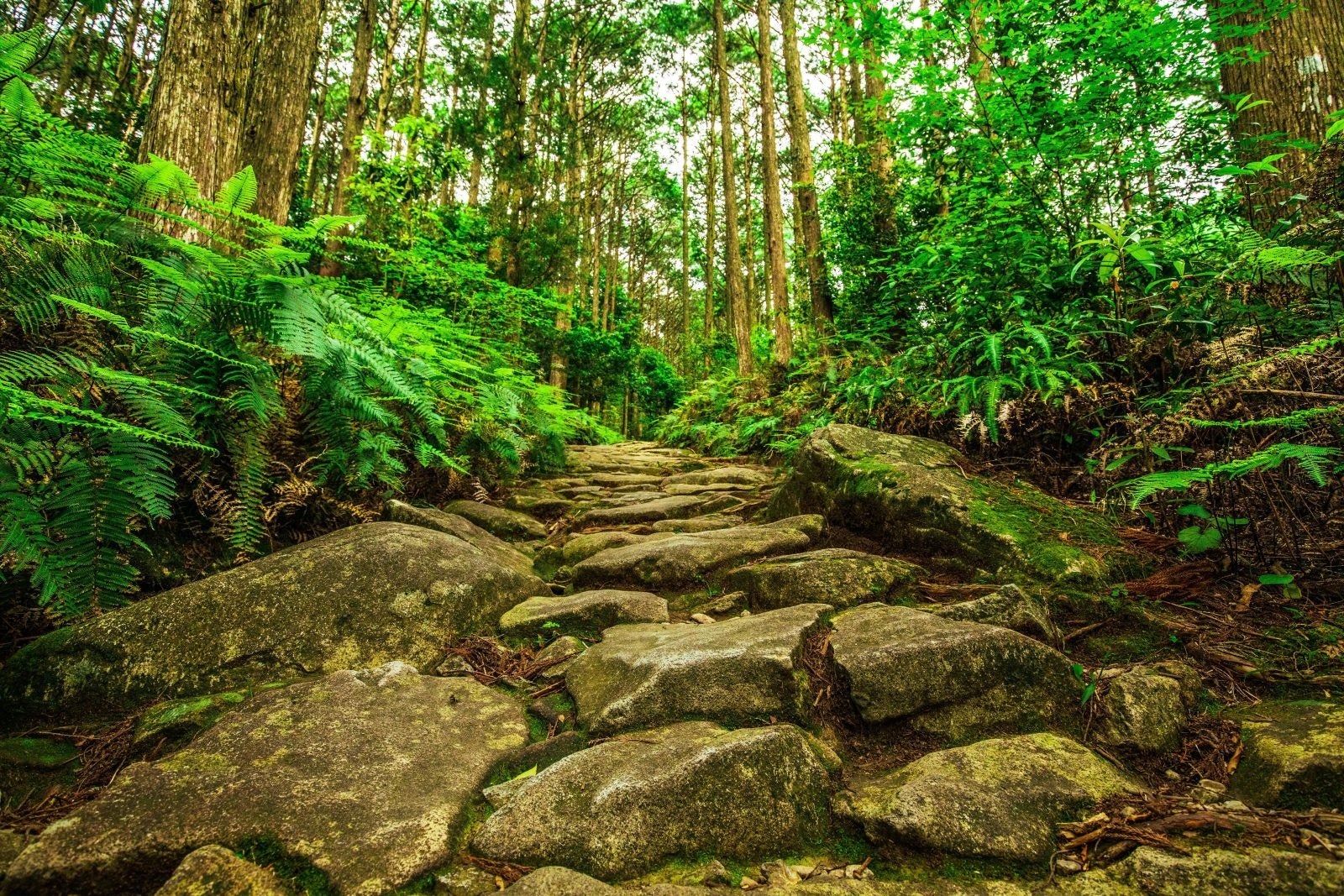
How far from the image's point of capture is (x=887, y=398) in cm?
442

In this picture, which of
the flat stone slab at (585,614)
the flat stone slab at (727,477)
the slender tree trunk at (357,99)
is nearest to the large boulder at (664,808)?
the flat stone slab at (585,614)

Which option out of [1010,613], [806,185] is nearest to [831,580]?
[1010,613]

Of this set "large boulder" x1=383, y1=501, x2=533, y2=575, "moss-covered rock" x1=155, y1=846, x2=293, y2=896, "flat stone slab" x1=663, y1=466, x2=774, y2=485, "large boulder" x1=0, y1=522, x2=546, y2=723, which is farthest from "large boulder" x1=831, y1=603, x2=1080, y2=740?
"flat stone slab" x1=663, y1=466, x2=774, y2=485

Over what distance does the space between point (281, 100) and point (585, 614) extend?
22.6ft

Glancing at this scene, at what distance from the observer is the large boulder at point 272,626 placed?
1855 millimetres

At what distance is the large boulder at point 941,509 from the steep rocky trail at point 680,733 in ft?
0.07

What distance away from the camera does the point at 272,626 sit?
6.98ft

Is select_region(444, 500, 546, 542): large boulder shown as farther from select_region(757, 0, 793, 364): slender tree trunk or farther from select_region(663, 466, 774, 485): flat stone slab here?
select_region(757, 0, 793, 364): slender tree trunk

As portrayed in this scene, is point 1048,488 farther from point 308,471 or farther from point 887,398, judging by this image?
point 308,471

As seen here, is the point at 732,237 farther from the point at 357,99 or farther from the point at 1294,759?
the point at 1294,759

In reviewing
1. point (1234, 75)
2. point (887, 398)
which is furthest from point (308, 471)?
point (1234, 75)

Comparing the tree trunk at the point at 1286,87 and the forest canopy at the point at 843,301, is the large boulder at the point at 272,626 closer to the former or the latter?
the forest canopy at the point at 843,301

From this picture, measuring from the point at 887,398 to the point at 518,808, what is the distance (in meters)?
3.88

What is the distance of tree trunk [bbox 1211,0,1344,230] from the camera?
367 cm
